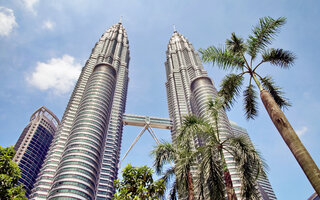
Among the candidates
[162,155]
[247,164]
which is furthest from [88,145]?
[247,164]

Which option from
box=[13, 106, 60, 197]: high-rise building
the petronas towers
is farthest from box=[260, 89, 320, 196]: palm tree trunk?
box=[13, 106, 60, 197]: high-rise building

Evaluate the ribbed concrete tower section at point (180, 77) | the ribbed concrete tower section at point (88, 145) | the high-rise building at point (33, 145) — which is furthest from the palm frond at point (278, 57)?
the high-rise building at point (33, 145)

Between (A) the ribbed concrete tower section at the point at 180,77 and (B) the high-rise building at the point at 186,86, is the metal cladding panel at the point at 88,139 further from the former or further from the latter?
(A) the ribbed concrete tower section at the point at 180,77

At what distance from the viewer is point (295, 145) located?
7.64 m

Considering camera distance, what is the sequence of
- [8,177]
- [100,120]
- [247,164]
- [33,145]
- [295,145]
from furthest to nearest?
[33,145] → [100,120] → [8,177] → [247,164] → [295,145]

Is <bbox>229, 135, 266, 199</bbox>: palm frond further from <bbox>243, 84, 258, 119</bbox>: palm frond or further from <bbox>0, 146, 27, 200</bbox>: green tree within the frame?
<bbox>0, 146, 27, 200</bbox>: green tree

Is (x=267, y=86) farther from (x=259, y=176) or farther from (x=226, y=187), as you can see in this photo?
(x=226, y=187)

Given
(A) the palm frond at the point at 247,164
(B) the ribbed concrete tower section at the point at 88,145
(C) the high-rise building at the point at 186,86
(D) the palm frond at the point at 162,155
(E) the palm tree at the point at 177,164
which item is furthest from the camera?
(C) the high-rise building at the point at 186,86

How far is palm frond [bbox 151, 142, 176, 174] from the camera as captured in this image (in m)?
14.8

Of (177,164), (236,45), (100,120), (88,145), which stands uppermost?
(100,120)

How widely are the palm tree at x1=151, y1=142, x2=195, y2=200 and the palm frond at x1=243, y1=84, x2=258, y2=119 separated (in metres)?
4.34

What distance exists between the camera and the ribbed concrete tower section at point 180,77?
5930 inches

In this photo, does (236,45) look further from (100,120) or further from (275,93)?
(100,120)

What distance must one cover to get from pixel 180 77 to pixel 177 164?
16335 cm
